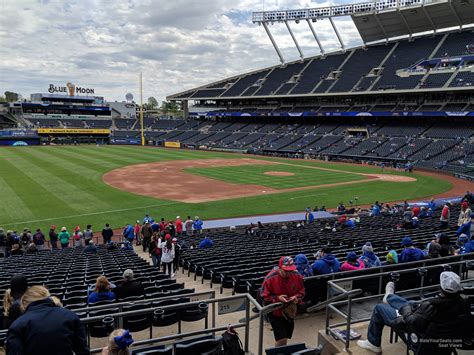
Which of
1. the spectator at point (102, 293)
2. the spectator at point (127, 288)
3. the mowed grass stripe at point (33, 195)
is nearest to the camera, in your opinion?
the spectator at point (102, 293)

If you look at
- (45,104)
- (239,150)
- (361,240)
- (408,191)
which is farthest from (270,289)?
(45,104)

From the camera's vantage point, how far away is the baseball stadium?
5.18m

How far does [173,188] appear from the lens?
36.7 metres

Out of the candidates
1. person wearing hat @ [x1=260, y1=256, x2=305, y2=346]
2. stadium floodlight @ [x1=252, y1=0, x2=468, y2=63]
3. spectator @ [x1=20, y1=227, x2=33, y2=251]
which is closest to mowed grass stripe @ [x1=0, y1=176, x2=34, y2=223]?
spectator @ [x1=20, y1=227, x2=33, y2=251]

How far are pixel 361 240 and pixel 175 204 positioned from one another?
19.2 meters

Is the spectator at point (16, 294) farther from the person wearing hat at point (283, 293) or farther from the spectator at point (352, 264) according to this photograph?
the spectator at point (352, 264)

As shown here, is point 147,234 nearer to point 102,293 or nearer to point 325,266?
point 102,293

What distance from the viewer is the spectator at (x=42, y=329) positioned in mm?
3479

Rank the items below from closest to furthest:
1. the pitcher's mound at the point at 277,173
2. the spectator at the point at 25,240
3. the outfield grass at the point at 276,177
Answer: the spectator at the point at 25,240, the outfield grass at the point at 276,177, the pitcher's mound at the point at 277,173

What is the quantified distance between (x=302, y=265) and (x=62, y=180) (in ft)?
117

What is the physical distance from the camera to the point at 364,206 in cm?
3048

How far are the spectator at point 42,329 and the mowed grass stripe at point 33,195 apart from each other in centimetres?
2416

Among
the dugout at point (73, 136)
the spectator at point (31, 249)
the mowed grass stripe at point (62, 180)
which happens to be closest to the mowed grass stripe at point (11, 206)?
the mowed grass stripe at point (62, 180)

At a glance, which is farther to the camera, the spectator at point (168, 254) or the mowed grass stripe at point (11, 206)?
the mowed grass stripe at point (11, 206)
